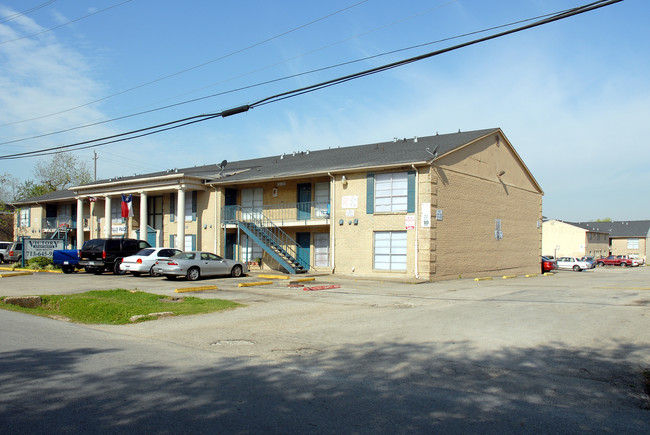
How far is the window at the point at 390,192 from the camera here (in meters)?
24.5

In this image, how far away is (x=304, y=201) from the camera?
29.3m

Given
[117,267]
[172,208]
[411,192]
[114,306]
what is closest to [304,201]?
[411,192]

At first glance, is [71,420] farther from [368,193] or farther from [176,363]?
[368,193]

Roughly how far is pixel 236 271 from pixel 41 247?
13202 mm

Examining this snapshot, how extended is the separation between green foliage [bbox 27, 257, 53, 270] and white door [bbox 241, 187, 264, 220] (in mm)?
11648

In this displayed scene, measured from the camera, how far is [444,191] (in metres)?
25.1

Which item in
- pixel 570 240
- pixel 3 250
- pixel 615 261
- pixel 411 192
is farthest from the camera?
pixel 570 240

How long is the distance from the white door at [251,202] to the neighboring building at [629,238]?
2627 inches

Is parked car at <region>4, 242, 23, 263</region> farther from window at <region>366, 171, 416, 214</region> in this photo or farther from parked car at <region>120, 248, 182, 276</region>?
window at <region>366, 171, 416, 214</region>

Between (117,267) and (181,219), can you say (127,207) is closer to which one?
(181,219)

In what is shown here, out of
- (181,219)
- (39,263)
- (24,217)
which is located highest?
(24,217)

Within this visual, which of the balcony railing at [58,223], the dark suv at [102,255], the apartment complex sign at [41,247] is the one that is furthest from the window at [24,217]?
the dark suv at [102,255]

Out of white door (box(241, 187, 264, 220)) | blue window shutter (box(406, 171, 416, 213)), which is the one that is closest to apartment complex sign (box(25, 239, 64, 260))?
white door (box(241, 187, 264, 220))

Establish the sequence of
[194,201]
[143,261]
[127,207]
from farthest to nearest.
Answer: [127,207] → [194,201] → [143,261]
